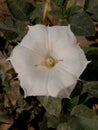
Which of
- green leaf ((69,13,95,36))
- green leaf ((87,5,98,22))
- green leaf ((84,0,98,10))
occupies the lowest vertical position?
green leaf ((69,13,95,36))

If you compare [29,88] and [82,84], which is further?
[82,84]

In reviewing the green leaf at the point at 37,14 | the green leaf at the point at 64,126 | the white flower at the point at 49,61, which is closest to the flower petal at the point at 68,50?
the white flower at the point at 49,61

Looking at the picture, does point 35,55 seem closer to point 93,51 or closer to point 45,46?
point 45,46

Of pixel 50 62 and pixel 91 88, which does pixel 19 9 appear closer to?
pixel 50 62

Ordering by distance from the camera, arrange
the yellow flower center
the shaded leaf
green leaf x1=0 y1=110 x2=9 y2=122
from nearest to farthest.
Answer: the yellow flower center → the shaded leaf → green leaf x1=0 y1=110 x2=9 y2=122

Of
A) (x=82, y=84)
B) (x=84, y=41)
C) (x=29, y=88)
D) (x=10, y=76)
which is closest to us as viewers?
(x=29, y=88)

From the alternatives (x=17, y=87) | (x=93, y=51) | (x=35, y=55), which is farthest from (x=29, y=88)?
(x=17, y=87)

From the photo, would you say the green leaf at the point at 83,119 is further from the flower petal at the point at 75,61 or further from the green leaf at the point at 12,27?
the green leaf at the point at 12,27

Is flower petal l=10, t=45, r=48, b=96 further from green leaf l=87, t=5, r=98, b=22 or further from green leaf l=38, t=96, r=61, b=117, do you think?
green leaf l=87, t=5, r=98, b=22

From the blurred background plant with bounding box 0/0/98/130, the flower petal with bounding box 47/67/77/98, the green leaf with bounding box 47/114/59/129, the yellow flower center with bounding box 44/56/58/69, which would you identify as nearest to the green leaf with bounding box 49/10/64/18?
the blurred background plant with bounding box 0/0/98/130
